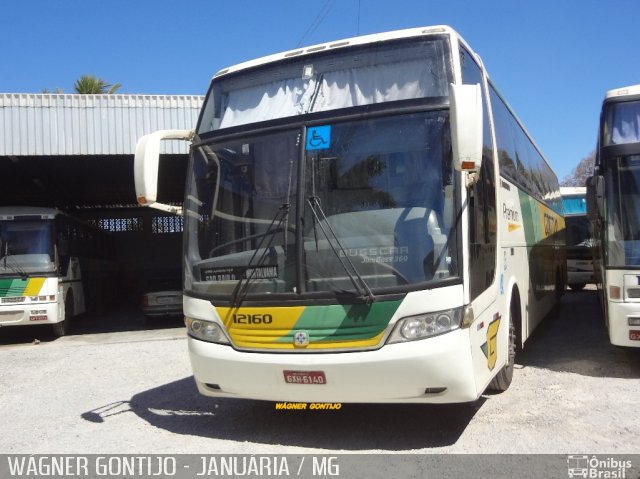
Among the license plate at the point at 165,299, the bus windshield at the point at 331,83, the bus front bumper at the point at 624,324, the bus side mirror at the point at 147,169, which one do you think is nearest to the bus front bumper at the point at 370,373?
the bus side mirror at the point at 147,169

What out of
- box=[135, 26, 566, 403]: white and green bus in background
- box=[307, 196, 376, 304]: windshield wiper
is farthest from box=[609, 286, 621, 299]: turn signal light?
box=[307, 196, 376, 304]: windshield wiper

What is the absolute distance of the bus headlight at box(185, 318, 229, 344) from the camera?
561 centimetres

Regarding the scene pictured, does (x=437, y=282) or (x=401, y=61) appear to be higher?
(x=401, y=61)

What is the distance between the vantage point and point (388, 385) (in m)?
5.02

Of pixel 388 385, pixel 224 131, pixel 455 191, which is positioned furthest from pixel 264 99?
pixel 388 385

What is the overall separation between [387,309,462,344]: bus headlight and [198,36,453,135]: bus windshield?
183 centimetres

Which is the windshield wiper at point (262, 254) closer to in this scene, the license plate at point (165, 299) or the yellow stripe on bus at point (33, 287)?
the yellow stripe on bus at point (33, 287)

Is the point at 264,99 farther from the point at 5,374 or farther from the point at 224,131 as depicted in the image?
the point at 5,374

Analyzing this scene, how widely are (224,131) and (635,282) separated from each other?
194 inches

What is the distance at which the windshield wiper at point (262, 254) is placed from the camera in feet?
17.7

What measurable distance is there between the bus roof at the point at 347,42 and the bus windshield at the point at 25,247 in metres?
8.80

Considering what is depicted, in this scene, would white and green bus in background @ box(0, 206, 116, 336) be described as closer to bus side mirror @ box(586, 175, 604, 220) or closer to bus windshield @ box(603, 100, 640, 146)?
bus side mirror @ box(586, 175, 604, 220)

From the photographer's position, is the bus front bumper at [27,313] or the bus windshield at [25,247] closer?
the bus front bumper at [27,313]

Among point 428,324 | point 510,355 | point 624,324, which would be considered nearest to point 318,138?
point 428,324
